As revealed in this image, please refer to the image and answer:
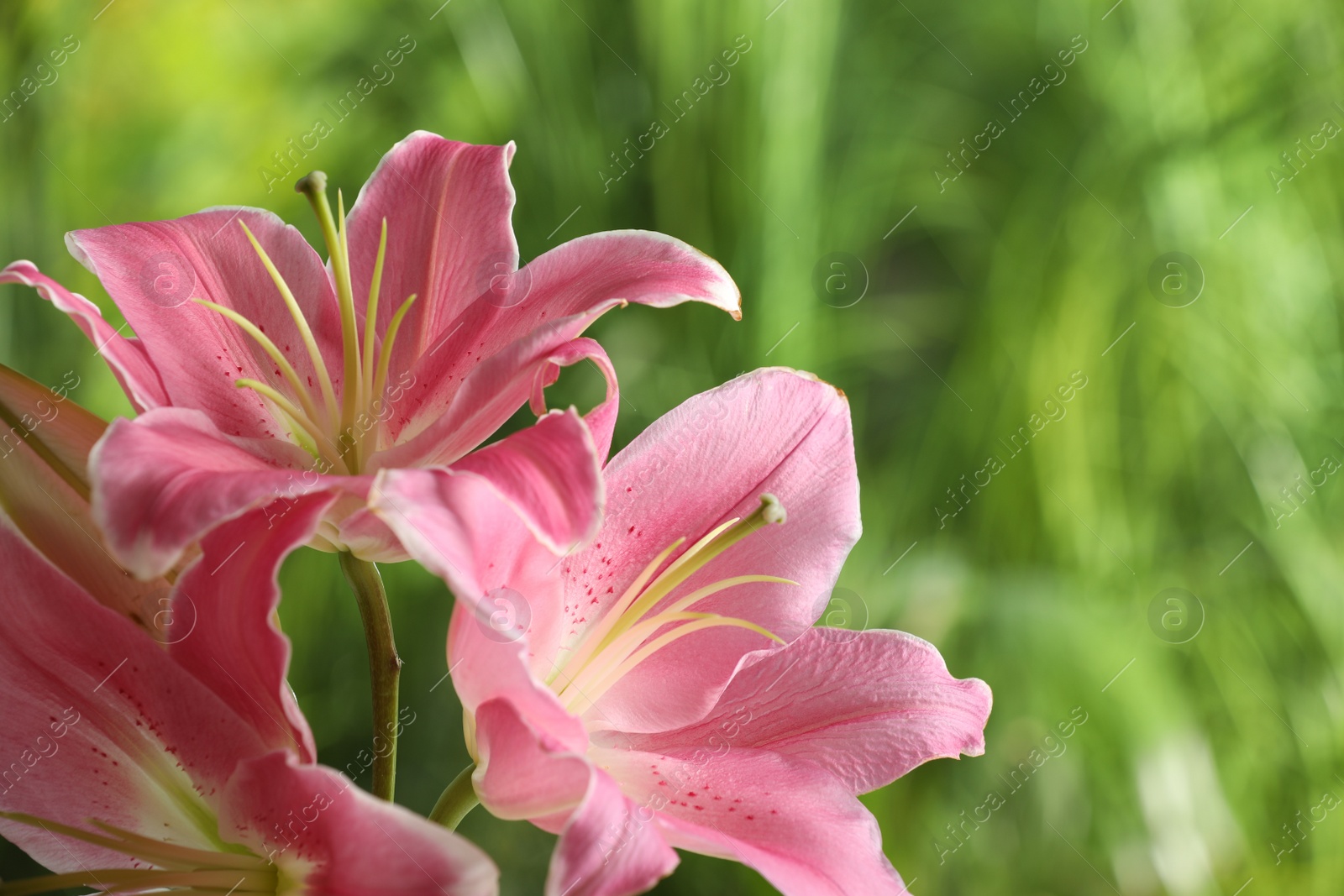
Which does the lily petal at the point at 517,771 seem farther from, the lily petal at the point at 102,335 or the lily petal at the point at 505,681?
the lily petal at the point at 102,335

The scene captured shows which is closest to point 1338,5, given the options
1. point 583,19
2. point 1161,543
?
point 1161,543

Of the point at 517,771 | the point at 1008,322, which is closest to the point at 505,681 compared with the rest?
the point at 517,771

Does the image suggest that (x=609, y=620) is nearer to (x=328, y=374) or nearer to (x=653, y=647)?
(x=653, y=647)

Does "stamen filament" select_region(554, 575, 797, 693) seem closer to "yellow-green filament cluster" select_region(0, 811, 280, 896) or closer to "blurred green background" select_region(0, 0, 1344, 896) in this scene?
"yellow-green filament cluster" select_region(0, 811, 280, 896)

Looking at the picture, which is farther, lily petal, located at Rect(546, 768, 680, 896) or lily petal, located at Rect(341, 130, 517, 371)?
lily petal, located at Rect(341, 130, 517, 371)

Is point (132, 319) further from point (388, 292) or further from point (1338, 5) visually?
point (1338, 5)

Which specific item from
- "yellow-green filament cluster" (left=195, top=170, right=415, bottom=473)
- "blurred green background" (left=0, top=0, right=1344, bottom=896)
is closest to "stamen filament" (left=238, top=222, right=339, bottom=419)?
"yellow-green filament cluster" (left=195, top=170, right=415, bottom=473)
